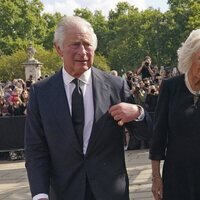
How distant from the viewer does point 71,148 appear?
2.98 meters

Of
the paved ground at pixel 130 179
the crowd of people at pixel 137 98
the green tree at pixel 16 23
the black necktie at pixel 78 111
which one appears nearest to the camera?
the black necktie at pixel 78 111

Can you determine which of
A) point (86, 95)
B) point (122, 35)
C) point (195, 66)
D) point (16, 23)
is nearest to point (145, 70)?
point (195, 66)

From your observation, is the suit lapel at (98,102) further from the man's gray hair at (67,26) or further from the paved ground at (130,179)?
the paved ground at (130,179)

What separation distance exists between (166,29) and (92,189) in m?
61.5

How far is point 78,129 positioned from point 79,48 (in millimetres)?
477

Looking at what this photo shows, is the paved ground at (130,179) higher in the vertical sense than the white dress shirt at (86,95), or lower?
lower

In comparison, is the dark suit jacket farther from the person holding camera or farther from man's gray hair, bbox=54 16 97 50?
the person holding camera

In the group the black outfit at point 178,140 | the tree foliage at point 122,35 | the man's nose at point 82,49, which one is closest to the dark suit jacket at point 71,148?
the man's nose at point 82,49

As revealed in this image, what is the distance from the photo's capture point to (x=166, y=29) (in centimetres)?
6316

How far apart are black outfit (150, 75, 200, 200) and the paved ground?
140 inches

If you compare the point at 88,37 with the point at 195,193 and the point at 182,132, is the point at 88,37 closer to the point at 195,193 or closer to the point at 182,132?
the point at 182,132

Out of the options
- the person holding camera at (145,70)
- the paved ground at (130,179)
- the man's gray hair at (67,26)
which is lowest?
the paved ground at (130,179)

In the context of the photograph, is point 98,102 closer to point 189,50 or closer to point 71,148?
point 71,148

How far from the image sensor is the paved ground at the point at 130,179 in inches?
293
